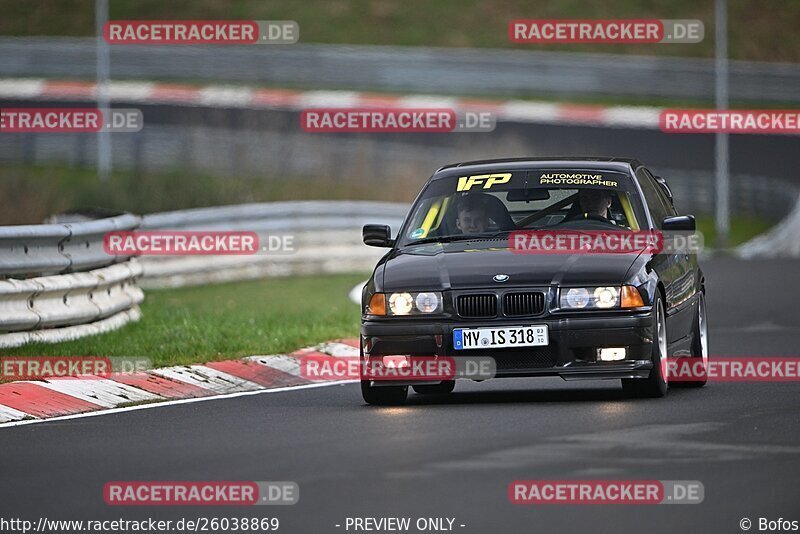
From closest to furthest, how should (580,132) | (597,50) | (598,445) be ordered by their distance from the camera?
(598,445)
(580,132)
(597,50)

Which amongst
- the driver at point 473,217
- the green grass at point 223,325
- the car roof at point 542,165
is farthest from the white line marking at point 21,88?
the driver at point 473,217

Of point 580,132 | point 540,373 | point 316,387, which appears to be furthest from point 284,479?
point 580,132

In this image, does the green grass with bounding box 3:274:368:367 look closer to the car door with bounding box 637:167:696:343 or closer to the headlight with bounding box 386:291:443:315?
the headlight with bounding box 386:291:443:315

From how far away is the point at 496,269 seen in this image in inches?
447

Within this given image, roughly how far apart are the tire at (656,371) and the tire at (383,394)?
138cm

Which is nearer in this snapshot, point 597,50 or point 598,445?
point 598,445

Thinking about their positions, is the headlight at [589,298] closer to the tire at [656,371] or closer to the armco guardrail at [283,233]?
the tire at [656,371]

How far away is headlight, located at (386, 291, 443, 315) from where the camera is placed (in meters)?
11.3

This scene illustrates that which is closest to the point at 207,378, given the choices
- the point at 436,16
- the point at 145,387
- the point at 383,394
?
the point at 145,387

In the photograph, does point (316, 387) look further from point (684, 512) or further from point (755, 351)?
point (684, 512)

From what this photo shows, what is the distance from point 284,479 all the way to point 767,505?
7.14 ft

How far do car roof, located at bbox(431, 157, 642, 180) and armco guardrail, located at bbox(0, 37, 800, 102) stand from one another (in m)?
34.7

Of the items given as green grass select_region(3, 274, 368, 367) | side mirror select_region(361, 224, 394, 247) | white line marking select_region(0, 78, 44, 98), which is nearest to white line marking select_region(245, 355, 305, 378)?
green grass select_region(3, 274, 368, 367)

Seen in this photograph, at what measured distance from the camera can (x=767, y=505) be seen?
25.5ft
